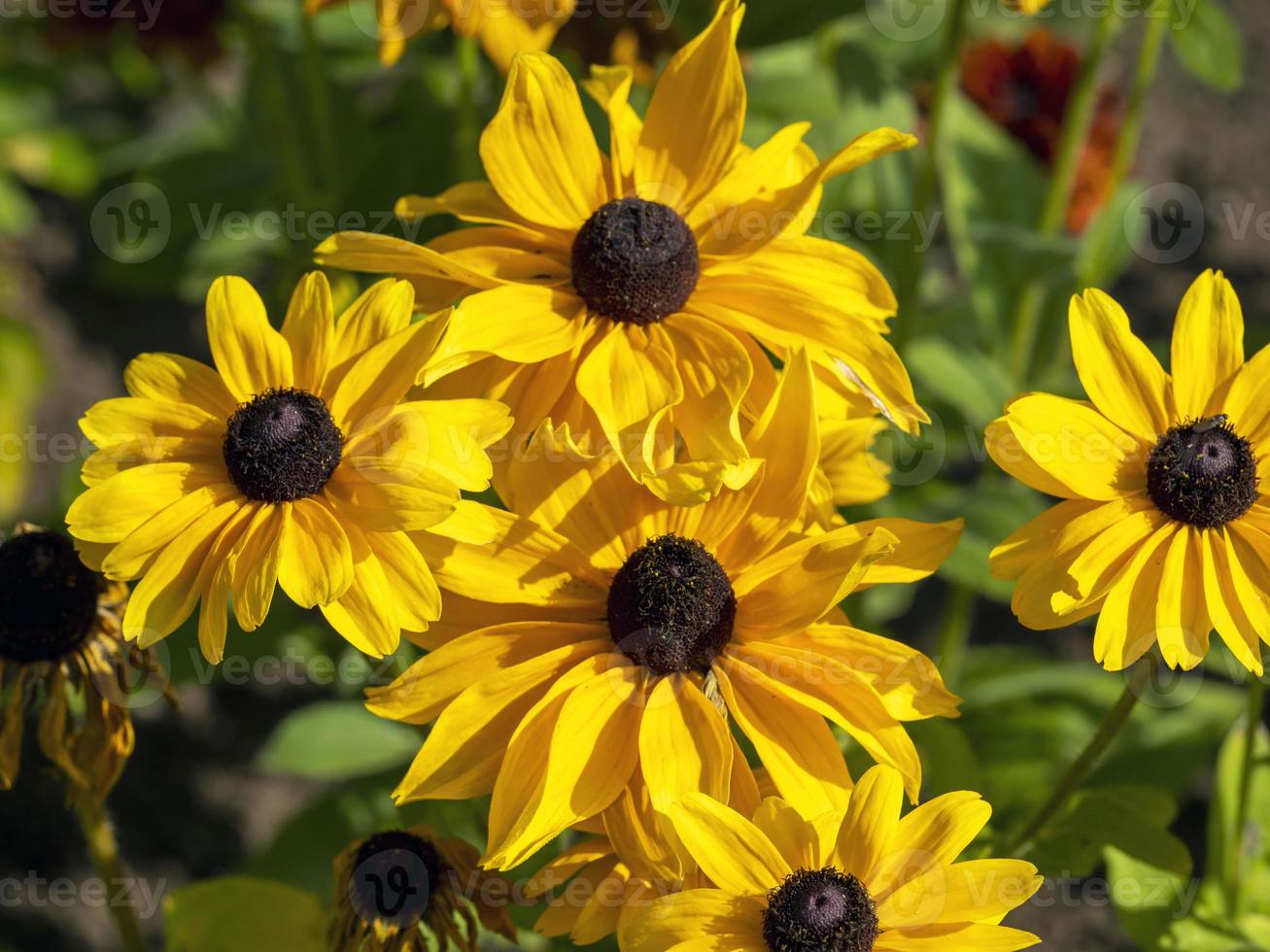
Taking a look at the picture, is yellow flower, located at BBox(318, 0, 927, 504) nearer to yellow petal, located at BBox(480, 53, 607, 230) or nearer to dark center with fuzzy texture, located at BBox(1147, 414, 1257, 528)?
yellow petal, located at BBox(480, 53, 607, 230)

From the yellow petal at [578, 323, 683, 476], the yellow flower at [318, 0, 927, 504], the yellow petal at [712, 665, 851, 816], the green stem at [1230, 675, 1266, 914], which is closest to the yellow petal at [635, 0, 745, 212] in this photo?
the yellow flower at [318, 0, 927, 504]

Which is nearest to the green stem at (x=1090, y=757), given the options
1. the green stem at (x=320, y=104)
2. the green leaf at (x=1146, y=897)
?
the green leaf at (x=1146, y=897)

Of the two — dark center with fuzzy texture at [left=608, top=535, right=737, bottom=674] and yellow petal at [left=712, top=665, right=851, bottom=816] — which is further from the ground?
dark center with fuzzy texture at [left=608, top=535, right=737, bottom=674]

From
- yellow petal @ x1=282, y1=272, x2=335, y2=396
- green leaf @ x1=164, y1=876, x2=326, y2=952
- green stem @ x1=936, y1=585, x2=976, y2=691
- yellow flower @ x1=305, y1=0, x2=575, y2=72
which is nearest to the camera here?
yellow petal @ x1=282, y1=272, x2=335, y2=396

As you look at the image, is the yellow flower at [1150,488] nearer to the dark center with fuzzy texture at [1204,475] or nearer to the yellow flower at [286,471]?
the dark center with fuzzy texture at [1204,475]

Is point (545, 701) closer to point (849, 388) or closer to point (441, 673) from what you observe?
point (441, 673)

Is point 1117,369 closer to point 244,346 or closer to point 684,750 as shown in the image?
point 684,750

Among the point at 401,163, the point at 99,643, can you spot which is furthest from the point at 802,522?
the point at 401,163

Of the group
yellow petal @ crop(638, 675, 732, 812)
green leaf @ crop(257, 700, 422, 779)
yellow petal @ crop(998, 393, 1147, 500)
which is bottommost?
green leaf @ crop(257, 700, 422, 779)
